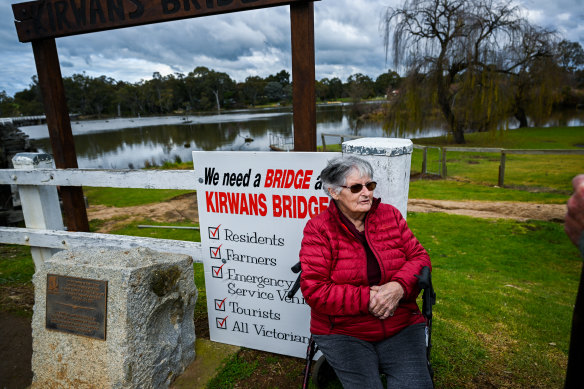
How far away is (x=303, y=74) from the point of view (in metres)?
2.41

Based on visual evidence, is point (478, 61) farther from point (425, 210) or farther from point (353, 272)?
point (353, 272)

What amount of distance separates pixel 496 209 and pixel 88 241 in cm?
781

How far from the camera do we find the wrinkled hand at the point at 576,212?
90 cm

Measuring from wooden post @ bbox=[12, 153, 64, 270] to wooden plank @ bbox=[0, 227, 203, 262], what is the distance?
3.9 inches

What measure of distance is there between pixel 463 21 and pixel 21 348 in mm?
17940

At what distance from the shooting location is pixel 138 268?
80.8 inches

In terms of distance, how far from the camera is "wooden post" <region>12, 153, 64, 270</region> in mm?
3203

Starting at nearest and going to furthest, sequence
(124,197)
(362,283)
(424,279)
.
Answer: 1. (424,279)
2. (362,283)
3. (124,197)

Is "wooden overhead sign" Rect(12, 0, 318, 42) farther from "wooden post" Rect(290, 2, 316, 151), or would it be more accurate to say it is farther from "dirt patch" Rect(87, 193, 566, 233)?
"dirt patch" Rect(87, 193, 566, 233)

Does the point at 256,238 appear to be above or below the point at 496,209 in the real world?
above

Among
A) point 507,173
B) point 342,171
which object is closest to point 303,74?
point 342,171

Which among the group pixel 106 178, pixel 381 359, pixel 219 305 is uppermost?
pixel 106 178

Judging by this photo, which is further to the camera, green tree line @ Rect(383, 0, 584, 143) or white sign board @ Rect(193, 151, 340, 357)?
green tree line @ Rect(383, 0, 584, 143)

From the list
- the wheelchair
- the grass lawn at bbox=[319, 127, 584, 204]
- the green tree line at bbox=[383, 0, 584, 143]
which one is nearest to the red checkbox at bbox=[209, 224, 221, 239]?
the wheelchair
